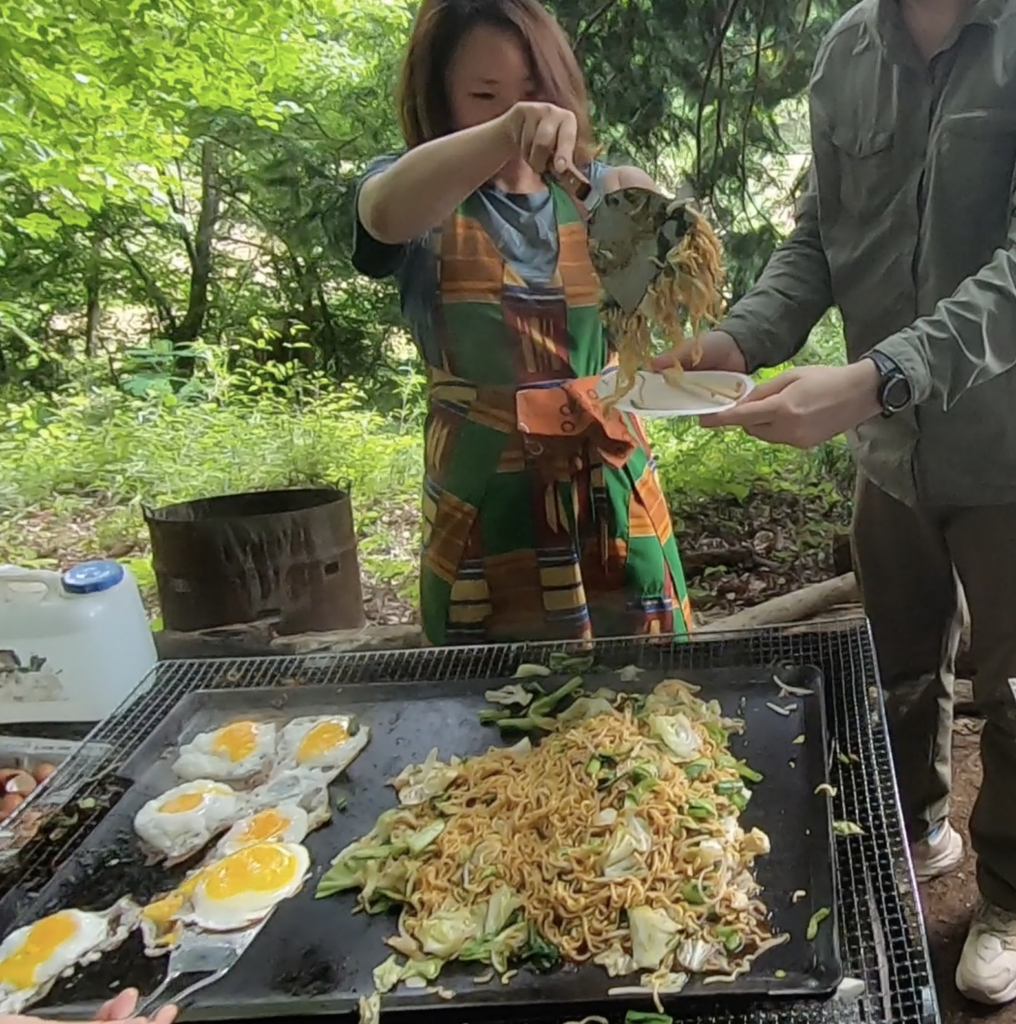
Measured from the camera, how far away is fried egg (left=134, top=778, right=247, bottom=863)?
1.76 m

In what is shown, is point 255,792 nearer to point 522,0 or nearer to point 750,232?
point 522,0

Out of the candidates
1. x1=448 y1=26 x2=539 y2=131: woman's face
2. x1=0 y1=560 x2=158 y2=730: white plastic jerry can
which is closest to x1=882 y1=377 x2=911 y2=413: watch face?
x1=448 y1=26 x2=539 y2=131: woman's face

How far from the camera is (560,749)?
6.17ft

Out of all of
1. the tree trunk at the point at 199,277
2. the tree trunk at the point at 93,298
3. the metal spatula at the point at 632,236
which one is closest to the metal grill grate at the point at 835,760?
the metal spatula at the point at 632,236

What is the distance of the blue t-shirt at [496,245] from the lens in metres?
2.25

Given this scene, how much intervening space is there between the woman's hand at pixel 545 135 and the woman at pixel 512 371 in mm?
266

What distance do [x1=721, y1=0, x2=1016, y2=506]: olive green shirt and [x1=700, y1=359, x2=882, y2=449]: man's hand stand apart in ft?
0.26

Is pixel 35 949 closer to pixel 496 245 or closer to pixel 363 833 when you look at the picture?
pixel 363 833

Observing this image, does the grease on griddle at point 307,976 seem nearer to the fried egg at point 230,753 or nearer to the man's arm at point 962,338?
the fried egg at point 230,753

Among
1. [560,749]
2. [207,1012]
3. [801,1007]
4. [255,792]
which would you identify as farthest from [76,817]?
[801,1007]

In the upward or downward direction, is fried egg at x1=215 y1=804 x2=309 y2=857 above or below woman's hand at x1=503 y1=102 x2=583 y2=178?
below

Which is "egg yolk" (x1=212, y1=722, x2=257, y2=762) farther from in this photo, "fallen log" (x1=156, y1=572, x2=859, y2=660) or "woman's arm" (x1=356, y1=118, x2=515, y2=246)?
"woman's arm" (x1=356, y1=118, x2=515, y2=246)

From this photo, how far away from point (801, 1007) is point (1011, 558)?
124cm

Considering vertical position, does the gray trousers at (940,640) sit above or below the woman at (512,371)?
below
